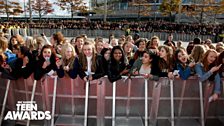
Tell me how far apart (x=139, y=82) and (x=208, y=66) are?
1.26m

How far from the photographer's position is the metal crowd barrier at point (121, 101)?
565 centimetres

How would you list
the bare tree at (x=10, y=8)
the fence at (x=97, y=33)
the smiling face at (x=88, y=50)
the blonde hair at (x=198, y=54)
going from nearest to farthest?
the smiling face at (x=88, y=50), the blonde hair at (x=198, y=54), the fence at (x=97, y=33), the bare tree at (x=10, y=8)

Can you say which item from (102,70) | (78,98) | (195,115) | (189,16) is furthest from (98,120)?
(189,16)

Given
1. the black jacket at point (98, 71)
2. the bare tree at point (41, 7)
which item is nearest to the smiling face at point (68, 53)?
the black jacket at point (98, 71)

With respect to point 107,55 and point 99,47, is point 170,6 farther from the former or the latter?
point 107,55

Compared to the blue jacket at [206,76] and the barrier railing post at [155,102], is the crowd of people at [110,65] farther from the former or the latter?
the barrier railing post at [155,102]

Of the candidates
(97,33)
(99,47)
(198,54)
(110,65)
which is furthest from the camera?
(97,33)

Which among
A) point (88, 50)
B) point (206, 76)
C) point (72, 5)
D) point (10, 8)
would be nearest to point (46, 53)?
point (88, 50)

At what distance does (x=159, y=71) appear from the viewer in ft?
18.8

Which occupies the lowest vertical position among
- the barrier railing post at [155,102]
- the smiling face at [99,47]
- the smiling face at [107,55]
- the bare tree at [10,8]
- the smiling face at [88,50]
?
the barrier railing post at [155,102]

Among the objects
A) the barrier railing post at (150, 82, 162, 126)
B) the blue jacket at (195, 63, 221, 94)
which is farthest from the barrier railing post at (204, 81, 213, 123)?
the barrier railing post at (150, 82, 162, 126)

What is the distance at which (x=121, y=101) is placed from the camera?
18.9 feet

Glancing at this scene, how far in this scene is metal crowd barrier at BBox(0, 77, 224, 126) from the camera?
5.65 metres

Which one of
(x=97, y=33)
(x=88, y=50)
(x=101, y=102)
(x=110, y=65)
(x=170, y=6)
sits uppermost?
(x=170, y=6)
